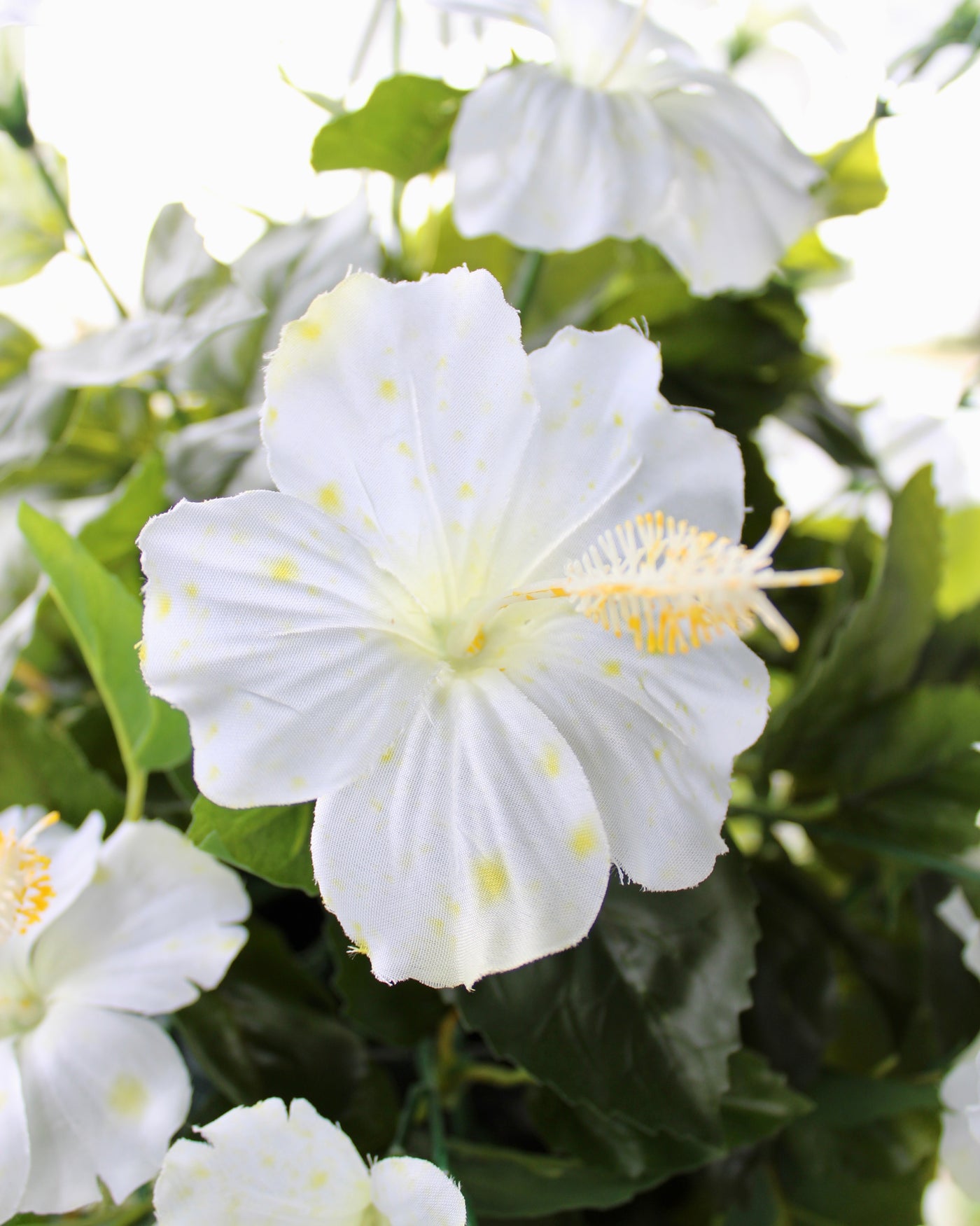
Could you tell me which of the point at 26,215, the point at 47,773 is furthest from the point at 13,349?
the point at 47,773

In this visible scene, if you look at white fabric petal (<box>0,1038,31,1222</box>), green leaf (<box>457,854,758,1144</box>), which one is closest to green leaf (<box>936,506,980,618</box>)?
green leaf (<box>457,854,758,1144</box>)

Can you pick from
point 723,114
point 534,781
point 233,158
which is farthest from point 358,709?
point 233,158

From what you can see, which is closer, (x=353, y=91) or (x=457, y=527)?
(x=457, y=527)

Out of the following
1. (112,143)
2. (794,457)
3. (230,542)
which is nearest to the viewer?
(230,542)

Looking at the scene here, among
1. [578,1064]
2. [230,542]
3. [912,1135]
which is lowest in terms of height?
[912,1135]

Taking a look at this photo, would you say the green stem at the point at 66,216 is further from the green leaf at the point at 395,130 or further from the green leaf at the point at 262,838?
the green leaf at the point at 262,838

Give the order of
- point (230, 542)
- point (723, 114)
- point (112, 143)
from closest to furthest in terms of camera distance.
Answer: point (230, 542) < point (723, 114) < point (112, 143)

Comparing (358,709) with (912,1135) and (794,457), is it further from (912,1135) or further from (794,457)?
(794,457)
